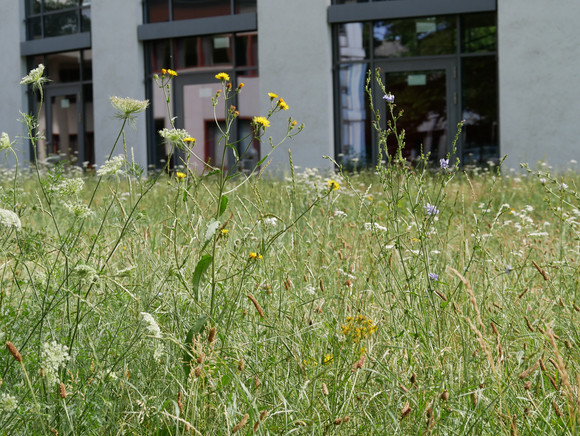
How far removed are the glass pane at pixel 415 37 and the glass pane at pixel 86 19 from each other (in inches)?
267

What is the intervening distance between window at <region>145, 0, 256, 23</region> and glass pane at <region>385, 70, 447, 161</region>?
143 inches

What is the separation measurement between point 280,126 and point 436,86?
10.3 feet

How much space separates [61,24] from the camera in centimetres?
1769

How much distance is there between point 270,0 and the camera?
1502 cm

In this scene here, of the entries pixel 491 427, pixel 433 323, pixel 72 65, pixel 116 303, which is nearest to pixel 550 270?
pixel 433 323

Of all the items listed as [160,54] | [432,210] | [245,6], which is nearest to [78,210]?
[432,210]

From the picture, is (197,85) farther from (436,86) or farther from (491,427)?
(491,427)

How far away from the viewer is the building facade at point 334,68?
13508mm

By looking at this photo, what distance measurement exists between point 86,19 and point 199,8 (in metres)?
3.16

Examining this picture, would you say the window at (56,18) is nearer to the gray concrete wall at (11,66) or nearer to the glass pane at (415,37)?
the gray concrete wall at (11,66)

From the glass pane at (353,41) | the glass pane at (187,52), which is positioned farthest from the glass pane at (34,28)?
the glass pane at (353,41)

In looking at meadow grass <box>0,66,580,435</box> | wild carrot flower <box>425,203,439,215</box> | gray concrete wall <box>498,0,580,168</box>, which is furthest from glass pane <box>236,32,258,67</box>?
wild carrot flower <box>425,203,439,215</box>

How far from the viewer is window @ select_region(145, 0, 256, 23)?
611 inches

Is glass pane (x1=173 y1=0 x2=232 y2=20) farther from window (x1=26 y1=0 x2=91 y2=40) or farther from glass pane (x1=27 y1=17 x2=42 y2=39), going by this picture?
glass pane (x1=27 y1=17 x2=42 y2=39)
